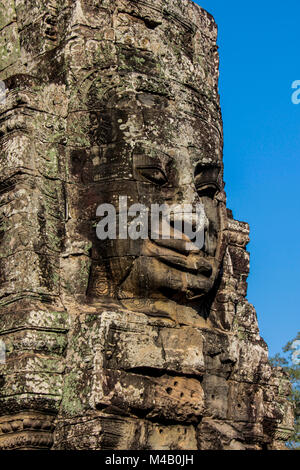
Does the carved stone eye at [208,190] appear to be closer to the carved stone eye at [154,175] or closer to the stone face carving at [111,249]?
the stone face carving at [111,249]

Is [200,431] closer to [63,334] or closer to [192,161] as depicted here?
[63,334]

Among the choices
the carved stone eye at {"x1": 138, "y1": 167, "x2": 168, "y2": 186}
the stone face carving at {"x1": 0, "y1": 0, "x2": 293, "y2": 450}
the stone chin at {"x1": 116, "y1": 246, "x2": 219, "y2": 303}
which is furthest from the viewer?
the carved stone eye at {"x1": 138, "y1": 167, "x2": 168, "y2": 186}

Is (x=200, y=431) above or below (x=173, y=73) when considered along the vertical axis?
below

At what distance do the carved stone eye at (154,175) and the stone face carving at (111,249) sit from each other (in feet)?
0.05

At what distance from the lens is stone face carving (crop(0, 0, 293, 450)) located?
31.3ft

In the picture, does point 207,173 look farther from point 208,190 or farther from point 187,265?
point 187,265

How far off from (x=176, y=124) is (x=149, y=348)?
2.51 meters

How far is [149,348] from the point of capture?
32.2ft

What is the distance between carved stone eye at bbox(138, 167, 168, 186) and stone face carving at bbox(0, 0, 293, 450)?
14mm

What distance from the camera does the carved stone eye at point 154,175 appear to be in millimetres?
10281

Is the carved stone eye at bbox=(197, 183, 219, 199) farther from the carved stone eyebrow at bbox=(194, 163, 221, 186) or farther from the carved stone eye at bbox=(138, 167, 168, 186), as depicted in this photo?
the carved stone eye at bbox=(138, 167, 168, 186)

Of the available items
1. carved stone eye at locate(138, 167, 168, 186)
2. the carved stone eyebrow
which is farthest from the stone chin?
the carved stone eyebrow

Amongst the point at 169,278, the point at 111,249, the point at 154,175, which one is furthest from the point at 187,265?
the point at 154,175

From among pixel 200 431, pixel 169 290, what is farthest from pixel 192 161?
pixel 200 431
